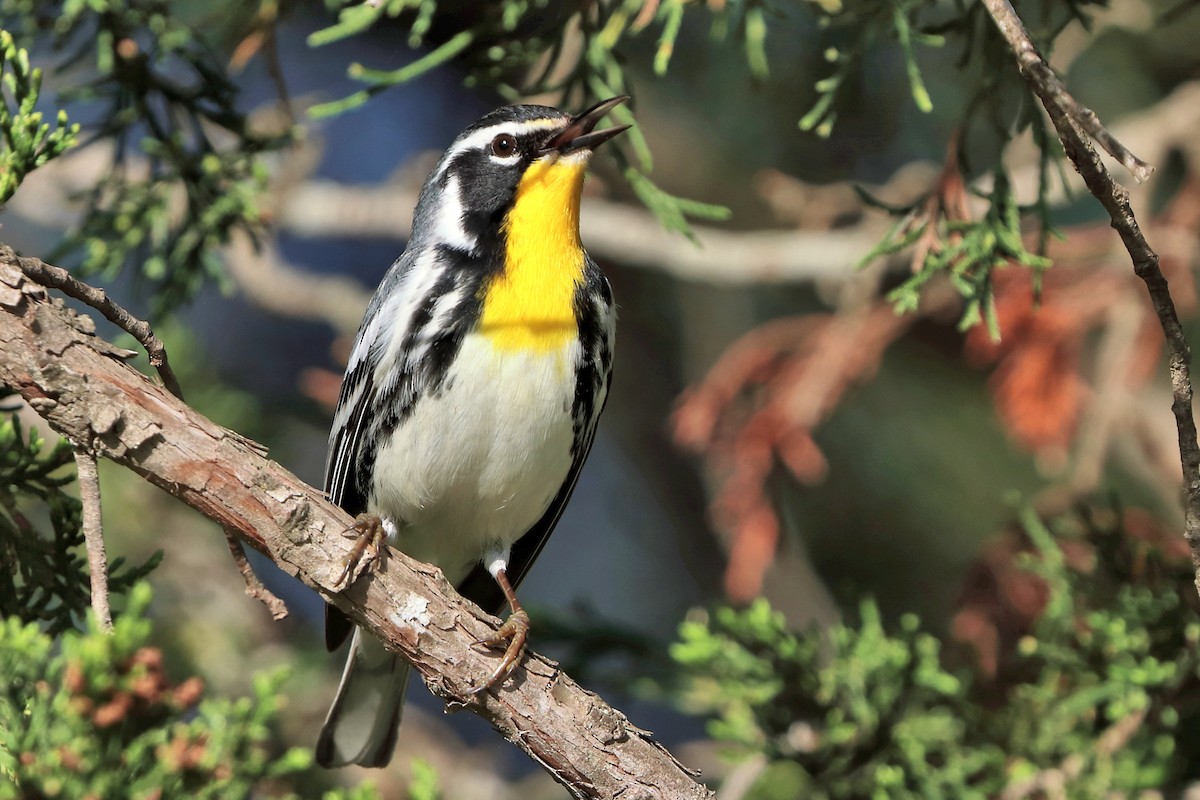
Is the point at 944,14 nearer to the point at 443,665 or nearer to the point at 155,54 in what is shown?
the point at 155,54

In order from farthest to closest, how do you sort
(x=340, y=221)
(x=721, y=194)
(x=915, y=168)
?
(x=721, y=194)
(x=340, y=221)
(x=915, y=168)

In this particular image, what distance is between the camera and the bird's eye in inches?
109

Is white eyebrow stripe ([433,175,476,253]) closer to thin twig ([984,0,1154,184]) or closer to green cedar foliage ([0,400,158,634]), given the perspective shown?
green cedar foliage ([0,400,158,634])

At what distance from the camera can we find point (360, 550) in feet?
6.45

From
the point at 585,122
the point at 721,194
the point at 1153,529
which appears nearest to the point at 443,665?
the point at 585,122

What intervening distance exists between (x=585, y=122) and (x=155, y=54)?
107 cm

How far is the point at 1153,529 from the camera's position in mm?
3031

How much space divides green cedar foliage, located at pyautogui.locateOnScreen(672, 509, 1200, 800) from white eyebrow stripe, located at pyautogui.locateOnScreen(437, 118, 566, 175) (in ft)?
3.90

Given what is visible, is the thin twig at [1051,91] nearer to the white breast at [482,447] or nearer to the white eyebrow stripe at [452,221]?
the white breast at [482,447]

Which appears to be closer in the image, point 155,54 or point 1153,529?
point 155,54

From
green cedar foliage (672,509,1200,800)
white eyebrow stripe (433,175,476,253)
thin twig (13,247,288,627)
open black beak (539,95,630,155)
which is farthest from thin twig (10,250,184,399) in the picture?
green cedar foliage (672,509,1200,800)

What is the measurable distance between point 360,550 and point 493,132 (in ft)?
3.99

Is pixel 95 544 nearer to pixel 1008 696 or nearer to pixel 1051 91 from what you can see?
pixel 1051 91

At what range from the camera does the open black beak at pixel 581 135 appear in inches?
101
